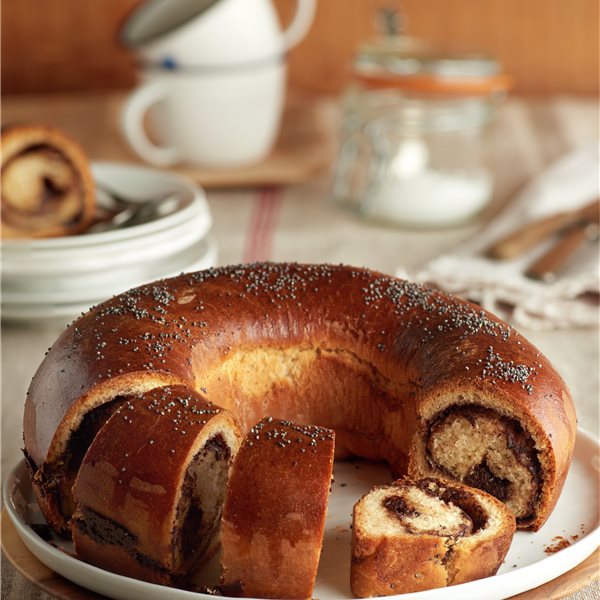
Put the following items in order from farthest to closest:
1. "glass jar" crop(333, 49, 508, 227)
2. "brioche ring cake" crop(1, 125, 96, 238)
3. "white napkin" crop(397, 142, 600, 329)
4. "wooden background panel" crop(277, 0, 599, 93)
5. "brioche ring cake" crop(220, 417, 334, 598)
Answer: "wooden background panel" crop(277, 0, 599, 93) → "glass jar" crop(333, 49, 508, 227) → "brioche ring cake" crop(1, 125, 96, 238) → "white napkin" crop(397, 142, 600, 329) → "brioche ring cake" crop(220, 417, 334, 598)

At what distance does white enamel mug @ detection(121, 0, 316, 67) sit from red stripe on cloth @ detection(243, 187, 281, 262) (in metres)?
0.38

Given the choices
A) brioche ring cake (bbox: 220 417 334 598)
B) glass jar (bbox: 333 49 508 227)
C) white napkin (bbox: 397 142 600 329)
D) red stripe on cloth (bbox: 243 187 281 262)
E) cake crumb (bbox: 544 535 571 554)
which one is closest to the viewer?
brioche ring cake (bbox: 220 417 334 598)

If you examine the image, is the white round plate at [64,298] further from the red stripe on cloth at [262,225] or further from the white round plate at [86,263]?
the red stripe on cloth at [262,225]

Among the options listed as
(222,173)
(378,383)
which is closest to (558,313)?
(378,383)

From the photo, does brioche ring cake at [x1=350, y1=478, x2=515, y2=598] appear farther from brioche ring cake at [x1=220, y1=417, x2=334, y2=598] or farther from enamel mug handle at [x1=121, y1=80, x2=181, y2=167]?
enamel mug handle at [x1=121, y1=80, x2=181, y2=167]

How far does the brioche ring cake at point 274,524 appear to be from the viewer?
115cm

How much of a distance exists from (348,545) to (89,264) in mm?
938

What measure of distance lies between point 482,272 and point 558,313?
221 millimetres

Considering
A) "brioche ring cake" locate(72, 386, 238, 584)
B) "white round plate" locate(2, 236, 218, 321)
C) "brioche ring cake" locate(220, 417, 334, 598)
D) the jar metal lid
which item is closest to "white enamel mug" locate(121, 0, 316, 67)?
the jar metal lid

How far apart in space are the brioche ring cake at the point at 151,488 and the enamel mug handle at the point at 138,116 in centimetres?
180

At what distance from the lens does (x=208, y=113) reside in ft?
9.80

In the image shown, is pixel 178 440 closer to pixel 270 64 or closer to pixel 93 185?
pixel 93 185

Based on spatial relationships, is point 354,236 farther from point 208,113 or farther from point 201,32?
point 201,32

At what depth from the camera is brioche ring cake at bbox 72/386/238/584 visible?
117 centimetres
